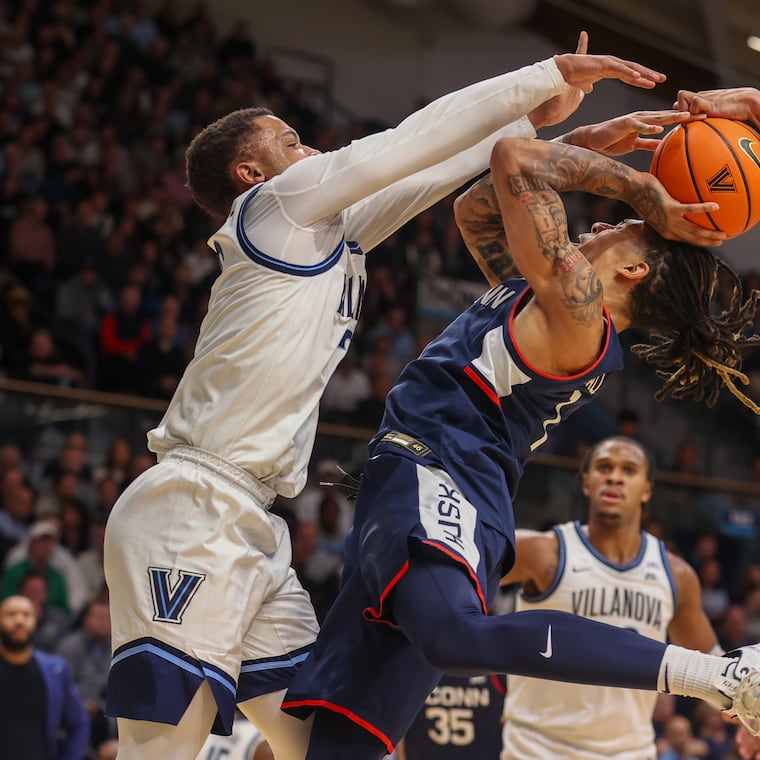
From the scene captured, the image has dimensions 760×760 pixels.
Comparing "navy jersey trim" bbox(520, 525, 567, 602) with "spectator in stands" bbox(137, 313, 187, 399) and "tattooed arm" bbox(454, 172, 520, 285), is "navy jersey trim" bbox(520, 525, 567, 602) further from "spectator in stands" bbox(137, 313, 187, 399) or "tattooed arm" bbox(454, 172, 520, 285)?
"spectator in stands" bbox(137, 313, 187, 399)

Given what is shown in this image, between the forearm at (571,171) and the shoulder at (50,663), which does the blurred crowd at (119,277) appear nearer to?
the shoulder at (50,663)

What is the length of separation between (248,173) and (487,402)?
3.18ft

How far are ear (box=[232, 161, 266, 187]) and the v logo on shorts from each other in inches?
45.2

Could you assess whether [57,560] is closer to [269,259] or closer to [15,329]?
[15,329]

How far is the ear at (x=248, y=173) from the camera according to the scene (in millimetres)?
3730

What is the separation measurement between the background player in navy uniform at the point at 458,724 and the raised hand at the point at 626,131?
2.85 m

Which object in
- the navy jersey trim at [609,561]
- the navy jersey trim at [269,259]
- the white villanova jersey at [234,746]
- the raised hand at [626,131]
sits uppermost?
the raised hand at [626,131]

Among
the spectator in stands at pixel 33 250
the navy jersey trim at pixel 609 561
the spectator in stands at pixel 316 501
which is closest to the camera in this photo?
the navy jersey trim at pixel 609 561

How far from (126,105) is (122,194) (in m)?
1.16

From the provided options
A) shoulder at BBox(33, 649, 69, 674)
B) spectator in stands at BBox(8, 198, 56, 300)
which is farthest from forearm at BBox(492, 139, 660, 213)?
spectator in stands at BBox(8, 198, 56, 300)

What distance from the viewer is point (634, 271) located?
3650 millimetres

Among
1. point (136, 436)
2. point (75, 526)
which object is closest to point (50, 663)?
point (75, 526)

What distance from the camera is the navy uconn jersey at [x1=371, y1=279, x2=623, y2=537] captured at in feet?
11.2

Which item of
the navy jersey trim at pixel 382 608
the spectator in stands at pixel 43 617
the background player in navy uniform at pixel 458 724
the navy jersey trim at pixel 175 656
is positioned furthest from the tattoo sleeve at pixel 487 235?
the spectator in stands at pixel 43 617
